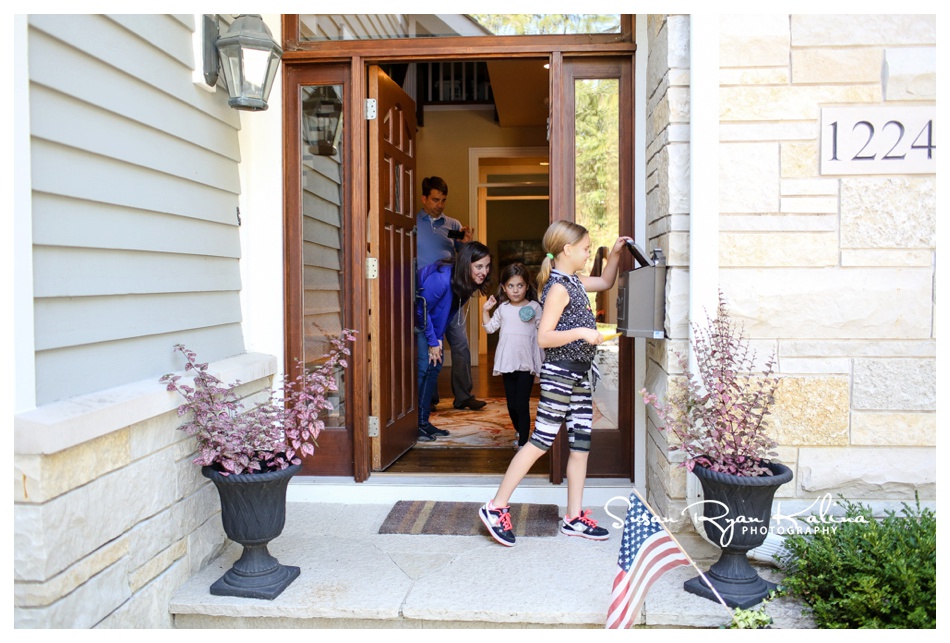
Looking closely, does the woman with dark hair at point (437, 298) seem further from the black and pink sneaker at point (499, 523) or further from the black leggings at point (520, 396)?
the black and pink sneaker at point (499, 523)

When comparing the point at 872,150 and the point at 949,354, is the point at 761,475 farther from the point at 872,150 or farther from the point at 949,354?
the point at 872,150

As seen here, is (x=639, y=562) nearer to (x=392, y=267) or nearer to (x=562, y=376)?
(x=562, y=376)

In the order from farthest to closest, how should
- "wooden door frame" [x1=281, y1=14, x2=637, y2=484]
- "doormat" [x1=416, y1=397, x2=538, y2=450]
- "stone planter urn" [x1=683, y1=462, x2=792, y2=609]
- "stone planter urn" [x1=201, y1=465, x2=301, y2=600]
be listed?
"doormat" [x1=416, y1=397, x2=538, y2=450] → "wooden door frame" [x1=281, y1=14, x2=637, y2=484] → "stone planter urn" [x1=201, y1=465, x2=301, y2=600] → "stone planter urn" [x1=683, y1=462, x2=792, y2=609]

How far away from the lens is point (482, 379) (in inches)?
311

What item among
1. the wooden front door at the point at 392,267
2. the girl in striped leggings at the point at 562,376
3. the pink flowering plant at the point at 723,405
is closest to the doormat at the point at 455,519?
the girl in striped leggings at the point at 562,376

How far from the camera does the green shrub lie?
95.2 inches

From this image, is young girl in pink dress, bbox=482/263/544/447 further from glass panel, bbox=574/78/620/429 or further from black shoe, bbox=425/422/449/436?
black shoe, bbox=425/422/449/436

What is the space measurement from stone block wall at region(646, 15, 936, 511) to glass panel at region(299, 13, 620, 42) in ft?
3.18

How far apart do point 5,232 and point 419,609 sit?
67.4 inches

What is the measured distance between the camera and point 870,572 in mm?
2529

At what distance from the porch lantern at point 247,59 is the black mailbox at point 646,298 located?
66.3 inches

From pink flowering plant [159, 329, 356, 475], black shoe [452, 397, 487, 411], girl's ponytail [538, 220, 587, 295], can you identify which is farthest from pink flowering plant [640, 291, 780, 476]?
black shoe [452, 397, 487, 411]

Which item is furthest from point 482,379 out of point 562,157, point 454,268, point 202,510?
point 202,510

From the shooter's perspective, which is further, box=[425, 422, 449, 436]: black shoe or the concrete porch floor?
box=[425, 422, 449, 436]: black shoe
